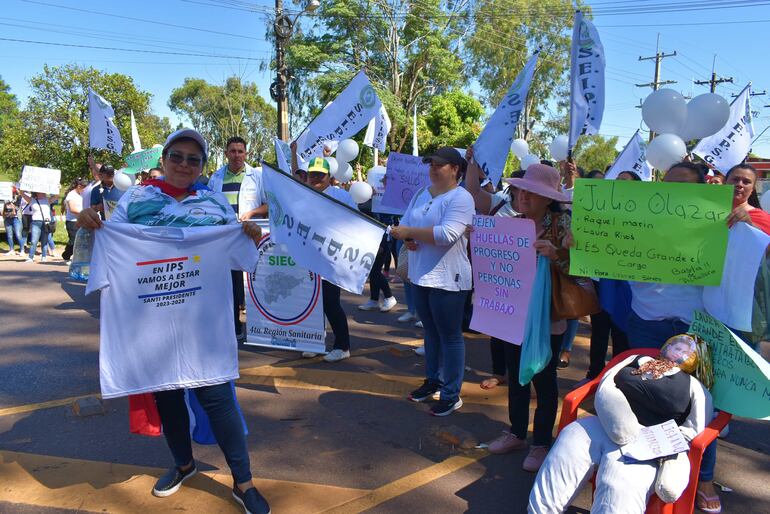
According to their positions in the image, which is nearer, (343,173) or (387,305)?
(387,305)

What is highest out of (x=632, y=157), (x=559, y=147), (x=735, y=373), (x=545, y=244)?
(x=559, y=147)

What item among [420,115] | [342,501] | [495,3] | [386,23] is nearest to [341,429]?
[342,501]

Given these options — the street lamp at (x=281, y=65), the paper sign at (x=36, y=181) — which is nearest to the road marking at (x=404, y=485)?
the paper sign at (x=36, y=181)

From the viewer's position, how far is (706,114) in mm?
5465

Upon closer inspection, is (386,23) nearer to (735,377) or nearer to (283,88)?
(283,88)

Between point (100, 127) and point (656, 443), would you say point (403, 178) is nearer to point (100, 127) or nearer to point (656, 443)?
point (656, 443)

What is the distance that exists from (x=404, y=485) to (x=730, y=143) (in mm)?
6467

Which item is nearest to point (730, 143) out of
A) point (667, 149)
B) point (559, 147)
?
Answer: point (667, 149)

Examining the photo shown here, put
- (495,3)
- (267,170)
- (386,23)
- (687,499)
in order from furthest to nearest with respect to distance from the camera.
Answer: (495,3) < (386,23) < (267,170) < (687,499)

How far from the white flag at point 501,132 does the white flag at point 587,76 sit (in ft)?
1.15

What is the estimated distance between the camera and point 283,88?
54.0 feet

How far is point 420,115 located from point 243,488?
29.8 metres

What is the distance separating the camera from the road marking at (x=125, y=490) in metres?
2.85

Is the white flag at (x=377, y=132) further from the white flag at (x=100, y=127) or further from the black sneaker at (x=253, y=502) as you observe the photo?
the black sneaker at (x=253, y=502)
